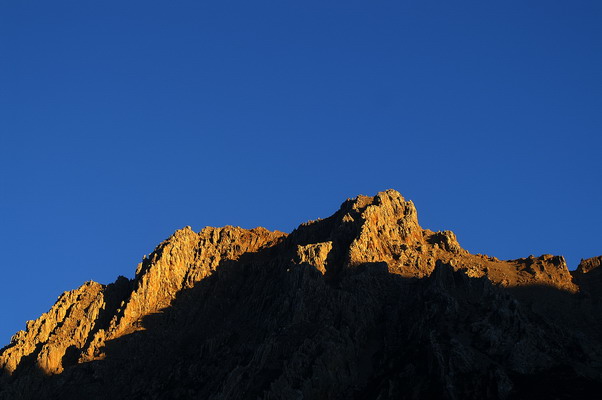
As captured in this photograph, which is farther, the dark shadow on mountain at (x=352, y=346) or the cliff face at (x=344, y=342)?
the cliff face at (x=344, y=342)

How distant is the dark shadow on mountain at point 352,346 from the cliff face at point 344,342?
0.87 feet

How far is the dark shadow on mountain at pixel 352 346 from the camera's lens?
153750 mm

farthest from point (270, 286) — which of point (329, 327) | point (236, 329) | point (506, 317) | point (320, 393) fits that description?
point (506, 317)

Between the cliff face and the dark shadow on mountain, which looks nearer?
the dark shadow on mountain

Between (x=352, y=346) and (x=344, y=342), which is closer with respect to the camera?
(x=344, y=342)

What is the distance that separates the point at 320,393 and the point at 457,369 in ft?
75.7

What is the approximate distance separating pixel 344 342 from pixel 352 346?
198 centimetres

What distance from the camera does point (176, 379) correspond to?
17425 centimetres

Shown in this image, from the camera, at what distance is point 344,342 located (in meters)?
168

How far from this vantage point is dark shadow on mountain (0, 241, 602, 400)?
153750 millimetres

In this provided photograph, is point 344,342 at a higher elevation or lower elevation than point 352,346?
higher

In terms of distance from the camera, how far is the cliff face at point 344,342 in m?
155

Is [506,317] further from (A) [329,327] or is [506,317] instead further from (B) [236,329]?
(B) [236,329]

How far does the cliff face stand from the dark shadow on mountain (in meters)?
0.27
